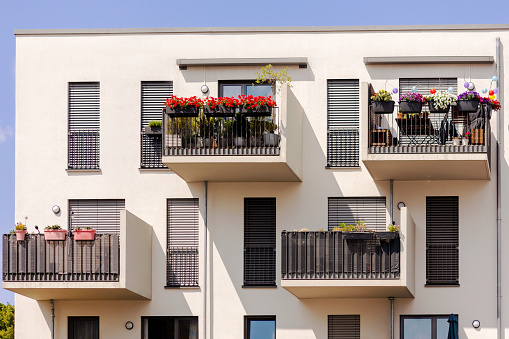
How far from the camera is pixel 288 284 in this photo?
78.9ft

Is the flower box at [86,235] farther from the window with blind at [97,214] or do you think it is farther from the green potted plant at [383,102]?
the green potted plant at [383,102]

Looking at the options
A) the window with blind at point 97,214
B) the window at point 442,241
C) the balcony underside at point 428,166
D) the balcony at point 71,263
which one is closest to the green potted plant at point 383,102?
the balcony underside at point 428,166

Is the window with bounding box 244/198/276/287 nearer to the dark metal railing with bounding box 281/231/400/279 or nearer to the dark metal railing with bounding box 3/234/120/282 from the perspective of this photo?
the dark metal railing with bounding box 281/231/400/279

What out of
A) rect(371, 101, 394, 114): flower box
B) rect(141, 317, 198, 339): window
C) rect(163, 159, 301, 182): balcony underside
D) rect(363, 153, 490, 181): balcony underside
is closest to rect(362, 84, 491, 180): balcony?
rect(363, 153, 490, 181): balcony underside

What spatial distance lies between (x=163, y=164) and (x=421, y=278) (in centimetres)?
693

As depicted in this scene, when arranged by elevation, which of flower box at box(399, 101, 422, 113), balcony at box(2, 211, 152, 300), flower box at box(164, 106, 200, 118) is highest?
flower box at box(399, 101, 422, 113)

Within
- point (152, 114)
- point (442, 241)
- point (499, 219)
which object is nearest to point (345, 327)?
point (442, 241)

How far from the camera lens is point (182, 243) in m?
26.5

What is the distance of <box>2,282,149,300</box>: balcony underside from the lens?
2425 cm

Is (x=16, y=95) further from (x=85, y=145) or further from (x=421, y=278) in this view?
(x=421, y=278)

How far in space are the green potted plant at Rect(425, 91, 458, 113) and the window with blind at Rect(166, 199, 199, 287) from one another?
6.28 m

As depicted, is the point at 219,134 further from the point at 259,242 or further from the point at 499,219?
the point at 499,219

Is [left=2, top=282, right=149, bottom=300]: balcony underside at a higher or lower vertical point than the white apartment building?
lower

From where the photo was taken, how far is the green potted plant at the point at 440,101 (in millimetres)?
24859
